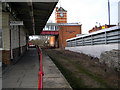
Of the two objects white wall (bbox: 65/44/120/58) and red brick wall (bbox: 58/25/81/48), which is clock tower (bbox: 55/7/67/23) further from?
white wall (bbox: 65/44/120/58)

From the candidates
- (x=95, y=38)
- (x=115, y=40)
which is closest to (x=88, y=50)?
(x=95, y=38)

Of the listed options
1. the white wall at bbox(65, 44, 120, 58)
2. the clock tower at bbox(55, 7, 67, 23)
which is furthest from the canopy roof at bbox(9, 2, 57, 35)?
the clock tower at bbox(55, 7, 67, 23)

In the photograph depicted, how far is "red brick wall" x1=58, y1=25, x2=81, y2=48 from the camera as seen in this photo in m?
38.2

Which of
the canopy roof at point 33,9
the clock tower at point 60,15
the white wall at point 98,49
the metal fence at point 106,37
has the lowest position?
the white wall at point 98,49

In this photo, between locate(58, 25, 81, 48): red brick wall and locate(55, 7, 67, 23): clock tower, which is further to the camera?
locate(55, 7, 67, 23): clock tower

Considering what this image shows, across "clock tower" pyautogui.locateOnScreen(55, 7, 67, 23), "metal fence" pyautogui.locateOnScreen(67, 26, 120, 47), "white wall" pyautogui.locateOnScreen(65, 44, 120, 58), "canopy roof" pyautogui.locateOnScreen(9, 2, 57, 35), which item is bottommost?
"white wall" pyautogui.locateOnScreen(65, 44, 120, 58)

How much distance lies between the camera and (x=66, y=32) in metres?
38.8

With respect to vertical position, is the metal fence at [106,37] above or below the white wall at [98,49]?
above

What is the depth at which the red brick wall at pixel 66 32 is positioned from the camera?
125 ft

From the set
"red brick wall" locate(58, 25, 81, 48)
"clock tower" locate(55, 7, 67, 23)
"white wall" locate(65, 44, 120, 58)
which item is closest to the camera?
"white wall" locate(65, 44, 120, 58)

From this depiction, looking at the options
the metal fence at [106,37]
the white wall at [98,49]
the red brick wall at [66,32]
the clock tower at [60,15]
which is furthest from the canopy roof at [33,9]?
the clock tower at [60,15]

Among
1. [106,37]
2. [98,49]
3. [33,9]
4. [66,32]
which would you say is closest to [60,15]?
[66,32]

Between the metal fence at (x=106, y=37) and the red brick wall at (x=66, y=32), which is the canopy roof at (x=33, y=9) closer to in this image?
the metal fence at (x=106, y=37)

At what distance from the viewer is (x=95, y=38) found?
12.6m
